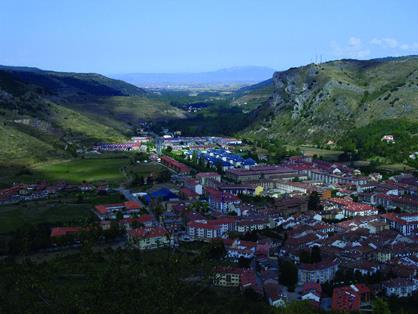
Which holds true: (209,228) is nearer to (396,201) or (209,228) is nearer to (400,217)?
(400,217)

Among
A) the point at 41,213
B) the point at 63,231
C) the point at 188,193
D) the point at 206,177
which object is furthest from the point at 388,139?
the point at 63,231

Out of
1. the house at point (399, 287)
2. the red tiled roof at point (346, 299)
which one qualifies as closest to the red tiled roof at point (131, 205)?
the red tiled roof at point (346, 299)

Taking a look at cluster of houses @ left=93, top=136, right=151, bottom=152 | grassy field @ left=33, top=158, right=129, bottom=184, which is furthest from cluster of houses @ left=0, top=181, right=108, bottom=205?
cluster of houses @ left=93, top=136, right=151, bottom=152

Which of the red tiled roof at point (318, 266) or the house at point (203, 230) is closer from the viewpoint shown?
the red tiled roof at point (318, 266)

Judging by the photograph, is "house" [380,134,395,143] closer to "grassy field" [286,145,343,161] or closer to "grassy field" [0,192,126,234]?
"grassy field" [286,145,343,161]

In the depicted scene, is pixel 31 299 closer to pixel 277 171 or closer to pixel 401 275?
pixel 401 275

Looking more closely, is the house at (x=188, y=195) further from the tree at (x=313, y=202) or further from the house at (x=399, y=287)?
the house at (x=399, y=287)
